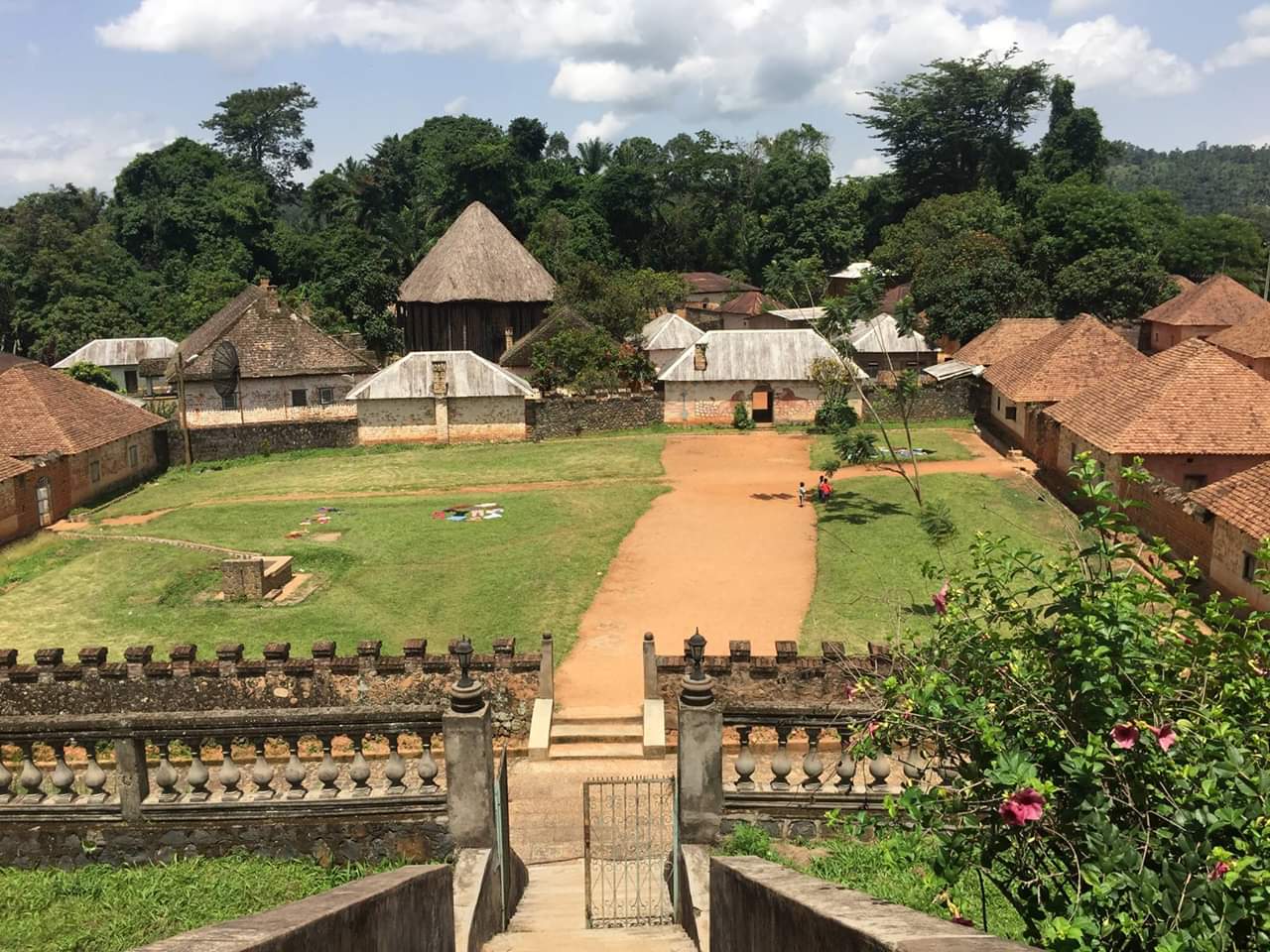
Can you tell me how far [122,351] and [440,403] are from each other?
3441 cm

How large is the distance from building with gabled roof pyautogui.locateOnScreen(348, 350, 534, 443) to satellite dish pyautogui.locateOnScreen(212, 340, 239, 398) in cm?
617

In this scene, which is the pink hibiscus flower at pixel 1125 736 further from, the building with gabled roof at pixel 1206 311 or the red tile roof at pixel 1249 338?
the building with gabled roof at pixel 1206 311

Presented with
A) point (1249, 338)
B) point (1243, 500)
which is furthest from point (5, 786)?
point (1249, 338)

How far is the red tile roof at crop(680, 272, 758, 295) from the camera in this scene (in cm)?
7819

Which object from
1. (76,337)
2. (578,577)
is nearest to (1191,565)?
(578,577)

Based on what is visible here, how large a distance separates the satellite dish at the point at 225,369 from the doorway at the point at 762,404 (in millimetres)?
23510

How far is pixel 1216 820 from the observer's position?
438cm

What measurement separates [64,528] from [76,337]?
45972mm

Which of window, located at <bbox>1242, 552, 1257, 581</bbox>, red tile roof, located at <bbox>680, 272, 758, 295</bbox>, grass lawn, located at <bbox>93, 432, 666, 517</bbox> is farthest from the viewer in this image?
red tile roof, located at <bbox>680, 272, 758, 295</bbox>

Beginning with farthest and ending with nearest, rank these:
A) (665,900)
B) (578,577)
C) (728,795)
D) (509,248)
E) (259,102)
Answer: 1. (259,102)
2. (509,248)
3. (578,577)
4. (665,900)
5. (728,795)

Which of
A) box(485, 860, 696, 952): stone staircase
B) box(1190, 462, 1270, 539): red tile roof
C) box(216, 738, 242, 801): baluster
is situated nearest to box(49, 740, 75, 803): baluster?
box(216, 738, 242, 801): baluster

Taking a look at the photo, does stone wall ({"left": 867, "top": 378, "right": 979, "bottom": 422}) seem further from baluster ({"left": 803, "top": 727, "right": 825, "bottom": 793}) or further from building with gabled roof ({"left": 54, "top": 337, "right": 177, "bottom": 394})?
building with gabled roof ({"left": 54, "top": 337, "right": 177, "bottom": 394})

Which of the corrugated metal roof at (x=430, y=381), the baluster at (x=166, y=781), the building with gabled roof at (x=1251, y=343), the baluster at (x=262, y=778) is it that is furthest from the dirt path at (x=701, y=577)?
the building with gabled roof at (x=1251, y=343)

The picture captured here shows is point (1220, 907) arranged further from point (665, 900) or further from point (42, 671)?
point (42, 671)
